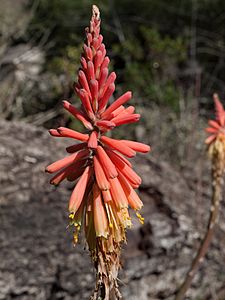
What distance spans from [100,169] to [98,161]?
0.06m

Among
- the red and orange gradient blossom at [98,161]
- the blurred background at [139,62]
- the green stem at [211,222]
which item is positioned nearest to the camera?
the red and orange gradient blossom at [98,161]

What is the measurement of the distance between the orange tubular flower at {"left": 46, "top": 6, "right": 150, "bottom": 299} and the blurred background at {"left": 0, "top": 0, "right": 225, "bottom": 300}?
2.60 m

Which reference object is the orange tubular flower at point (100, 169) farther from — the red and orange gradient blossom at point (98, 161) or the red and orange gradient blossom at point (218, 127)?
the red and orange gradient blossom at point (218, 127)

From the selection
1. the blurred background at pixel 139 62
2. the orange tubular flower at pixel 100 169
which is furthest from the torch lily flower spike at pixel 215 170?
the blurred background at pixel 139 62

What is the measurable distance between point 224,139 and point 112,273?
1.98m

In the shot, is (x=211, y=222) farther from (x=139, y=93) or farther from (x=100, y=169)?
(x=139, y=93)

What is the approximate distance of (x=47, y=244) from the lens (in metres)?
4.94

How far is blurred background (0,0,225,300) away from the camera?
208 inches

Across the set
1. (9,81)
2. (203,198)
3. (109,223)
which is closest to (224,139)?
(109,223)

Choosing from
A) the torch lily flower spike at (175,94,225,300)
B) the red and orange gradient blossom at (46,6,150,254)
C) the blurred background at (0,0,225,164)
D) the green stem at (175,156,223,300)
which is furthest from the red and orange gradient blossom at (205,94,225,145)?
the blurred background at (0,0,225,164)

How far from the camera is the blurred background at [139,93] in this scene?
17.3ft

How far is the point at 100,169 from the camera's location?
7.30 feet

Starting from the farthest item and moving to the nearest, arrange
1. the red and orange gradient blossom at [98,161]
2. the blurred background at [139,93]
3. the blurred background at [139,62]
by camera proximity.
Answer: the blurred background at [139,62] < the blurred background at [139,93] < the red and orange gradient blossom at [98,161]

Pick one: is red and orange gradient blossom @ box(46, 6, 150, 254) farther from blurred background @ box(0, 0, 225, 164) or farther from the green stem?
blurred background @ box(0, 0, 225, 164)
